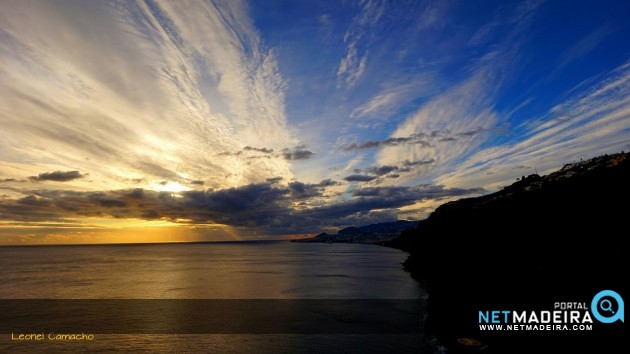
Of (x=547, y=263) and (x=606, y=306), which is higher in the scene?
(x=547, y=263)

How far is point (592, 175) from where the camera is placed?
48.8 metres

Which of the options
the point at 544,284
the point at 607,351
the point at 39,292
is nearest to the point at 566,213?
the point at 544,284

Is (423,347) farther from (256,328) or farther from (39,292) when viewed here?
(39,292)

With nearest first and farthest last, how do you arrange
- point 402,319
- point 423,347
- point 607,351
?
1. point 607,351
2. point 423,347
3. point 402,319

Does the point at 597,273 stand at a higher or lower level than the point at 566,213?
lower

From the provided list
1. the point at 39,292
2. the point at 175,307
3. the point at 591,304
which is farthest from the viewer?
the point at 39,292

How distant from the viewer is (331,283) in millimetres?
97625

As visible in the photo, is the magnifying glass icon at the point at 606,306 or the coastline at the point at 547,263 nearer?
the magnifying glass icon at the point at 606,306

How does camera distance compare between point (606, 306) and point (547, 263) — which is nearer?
point (606, 306)

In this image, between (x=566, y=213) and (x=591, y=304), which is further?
(x=566, y=213)

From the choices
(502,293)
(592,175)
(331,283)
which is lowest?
(331,283)

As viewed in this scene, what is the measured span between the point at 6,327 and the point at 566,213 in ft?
282

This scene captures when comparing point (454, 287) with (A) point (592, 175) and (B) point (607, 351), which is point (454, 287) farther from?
(B) point (607, 351)

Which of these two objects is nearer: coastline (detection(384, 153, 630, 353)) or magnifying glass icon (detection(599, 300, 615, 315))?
magnifying glass icon (detection(599, 300, 615, 315))
